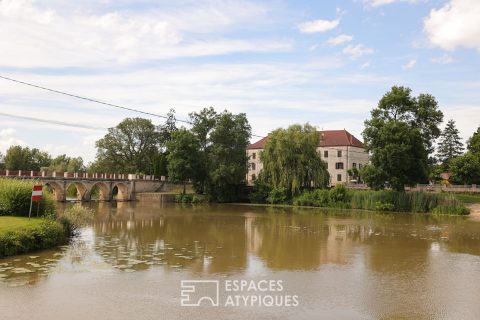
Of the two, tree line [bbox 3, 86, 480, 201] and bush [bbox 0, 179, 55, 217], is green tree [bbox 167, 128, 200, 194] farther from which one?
bush [bbox 0, 179, 55, 217]

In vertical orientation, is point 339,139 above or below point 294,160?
above

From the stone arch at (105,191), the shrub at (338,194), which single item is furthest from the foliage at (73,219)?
the stone arch at (105,191)

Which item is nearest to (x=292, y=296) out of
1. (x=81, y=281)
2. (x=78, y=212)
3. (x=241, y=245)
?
(x=81, y=281)

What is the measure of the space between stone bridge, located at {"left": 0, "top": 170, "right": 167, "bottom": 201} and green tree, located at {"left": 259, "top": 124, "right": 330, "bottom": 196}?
876 inches

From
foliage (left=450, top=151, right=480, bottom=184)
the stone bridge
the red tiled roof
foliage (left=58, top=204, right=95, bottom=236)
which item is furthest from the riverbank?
the red tiled roof

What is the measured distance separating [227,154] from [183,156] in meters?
5.77

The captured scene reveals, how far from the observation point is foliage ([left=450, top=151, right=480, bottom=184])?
189 ft

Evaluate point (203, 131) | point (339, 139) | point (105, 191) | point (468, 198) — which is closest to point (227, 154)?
point (203, 131)

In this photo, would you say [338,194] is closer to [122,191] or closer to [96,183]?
[122,191]

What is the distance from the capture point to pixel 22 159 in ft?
285

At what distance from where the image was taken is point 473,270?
55.0 feet

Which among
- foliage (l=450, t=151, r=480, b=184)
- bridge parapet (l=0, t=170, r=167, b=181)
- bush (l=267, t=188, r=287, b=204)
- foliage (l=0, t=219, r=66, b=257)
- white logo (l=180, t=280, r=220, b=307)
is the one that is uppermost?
foliage (l=450, t=151, r=480, b=184)

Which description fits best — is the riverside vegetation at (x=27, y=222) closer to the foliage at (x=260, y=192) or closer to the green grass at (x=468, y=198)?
the foliage at (x=260, y=192)

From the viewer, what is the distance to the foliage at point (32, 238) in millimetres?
16609
